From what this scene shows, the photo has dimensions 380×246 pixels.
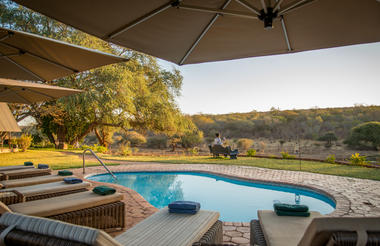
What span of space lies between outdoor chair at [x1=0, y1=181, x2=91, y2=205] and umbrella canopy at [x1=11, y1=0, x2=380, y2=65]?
87.5 inches

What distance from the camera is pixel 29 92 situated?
4.75 meters

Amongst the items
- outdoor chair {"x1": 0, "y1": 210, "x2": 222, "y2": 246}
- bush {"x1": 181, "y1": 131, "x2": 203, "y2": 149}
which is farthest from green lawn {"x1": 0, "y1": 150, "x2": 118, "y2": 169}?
bush {"x1": 181, "y1": 131, "x2": 203, "y2": 149}

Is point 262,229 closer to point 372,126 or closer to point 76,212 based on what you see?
point 76,212

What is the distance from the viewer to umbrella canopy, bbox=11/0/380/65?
7.57ft

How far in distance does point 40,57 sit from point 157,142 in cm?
2087

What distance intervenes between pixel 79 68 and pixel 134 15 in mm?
1706

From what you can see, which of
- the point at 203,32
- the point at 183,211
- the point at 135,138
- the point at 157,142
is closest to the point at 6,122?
the point at 203,32

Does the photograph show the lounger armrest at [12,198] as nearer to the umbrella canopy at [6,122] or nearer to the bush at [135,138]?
the umbrella canopy at [6,122]

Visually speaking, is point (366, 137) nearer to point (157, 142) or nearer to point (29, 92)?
point (157, 142)

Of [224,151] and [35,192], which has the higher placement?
[224,151]

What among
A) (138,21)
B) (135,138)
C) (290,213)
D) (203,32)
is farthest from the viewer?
(135,138)

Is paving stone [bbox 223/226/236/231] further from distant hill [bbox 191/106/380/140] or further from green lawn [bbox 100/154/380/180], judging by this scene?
distant hill [bbox 191/106/380/140]

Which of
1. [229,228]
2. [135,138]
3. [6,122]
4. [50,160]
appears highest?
[6,122]

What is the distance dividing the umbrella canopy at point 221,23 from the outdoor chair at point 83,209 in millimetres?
1825
